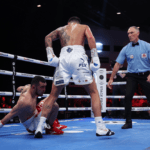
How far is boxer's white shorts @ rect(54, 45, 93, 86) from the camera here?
1.91 m

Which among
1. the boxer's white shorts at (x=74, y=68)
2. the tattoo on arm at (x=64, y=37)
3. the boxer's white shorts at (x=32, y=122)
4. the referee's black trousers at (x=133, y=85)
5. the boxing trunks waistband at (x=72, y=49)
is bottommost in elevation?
the boxer's white shorts at (x=32, y=122)

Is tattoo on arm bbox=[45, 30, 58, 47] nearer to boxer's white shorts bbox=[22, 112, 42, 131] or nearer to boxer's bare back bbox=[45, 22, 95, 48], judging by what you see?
boxer's bare back bbox=[45, 22, 95, 48]

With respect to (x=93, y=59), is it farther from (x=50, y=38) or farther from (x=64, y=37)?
(x=50, y=38)

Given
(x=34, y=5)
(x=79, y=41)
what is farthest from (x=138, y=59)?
(x=34, y=5)

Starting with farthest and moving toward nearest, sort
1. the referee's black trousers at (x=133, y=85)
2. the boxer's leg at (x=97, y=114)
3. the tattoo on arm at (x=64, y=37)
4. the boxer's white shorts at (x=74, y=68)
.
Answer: the referee's black trousers at (x=133, y=85) < the tattoo on arm at (x=64, y=37) < the boxer's white shorts at (x=74, y=68) < the boxer's leg at (x=97, y=114)

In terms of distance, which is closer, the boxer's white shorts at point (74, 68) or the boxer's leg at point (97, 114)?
the boxer's leg at point (97, 114)

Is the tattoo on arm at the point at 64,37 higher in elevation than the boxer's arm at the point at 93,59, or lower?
higher

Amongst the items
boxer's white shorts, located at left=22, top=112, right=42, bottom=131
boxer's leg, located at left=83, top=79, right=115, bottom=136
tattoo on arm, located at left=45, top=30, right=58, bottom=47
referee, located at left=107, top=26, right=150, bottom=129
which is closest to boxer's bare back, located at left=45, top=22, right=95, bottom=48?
tattoo on arm, located at left=45, top=30, right=58, bottom=47

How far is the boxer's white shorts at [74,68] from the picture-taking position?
6.25 ft

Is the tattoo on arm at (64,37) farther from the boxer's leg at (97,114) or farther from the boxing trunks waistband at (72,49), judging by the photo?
the boxer's leg at (97,114)

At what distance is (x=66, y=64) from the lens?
1.94m

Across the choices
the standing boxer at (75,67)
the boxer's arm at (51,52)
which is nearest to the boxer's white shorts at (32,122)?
the standing boxer at (75,67)

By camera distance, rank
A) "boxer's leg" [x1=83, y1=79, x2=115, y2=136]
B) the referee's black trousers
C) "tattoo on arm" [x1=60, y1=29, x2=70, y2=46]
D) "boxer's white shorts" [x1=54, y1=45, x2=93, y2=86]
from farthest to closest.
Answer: the referee's black trousers, "tattoo on arm" [x1=60, y1=29, x2=70, y2=46], "boxer's white shorts" [x1=54, y1=45, x2=93, y2=86], "boxer's leg" [x1=83, y1=79, x2=115, y2=136]

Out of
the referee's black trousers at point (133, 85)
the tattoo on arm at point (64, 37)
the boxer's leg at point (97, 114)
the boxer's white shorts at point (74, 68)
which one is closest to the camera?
the boxer's leg at point (97, 114)
